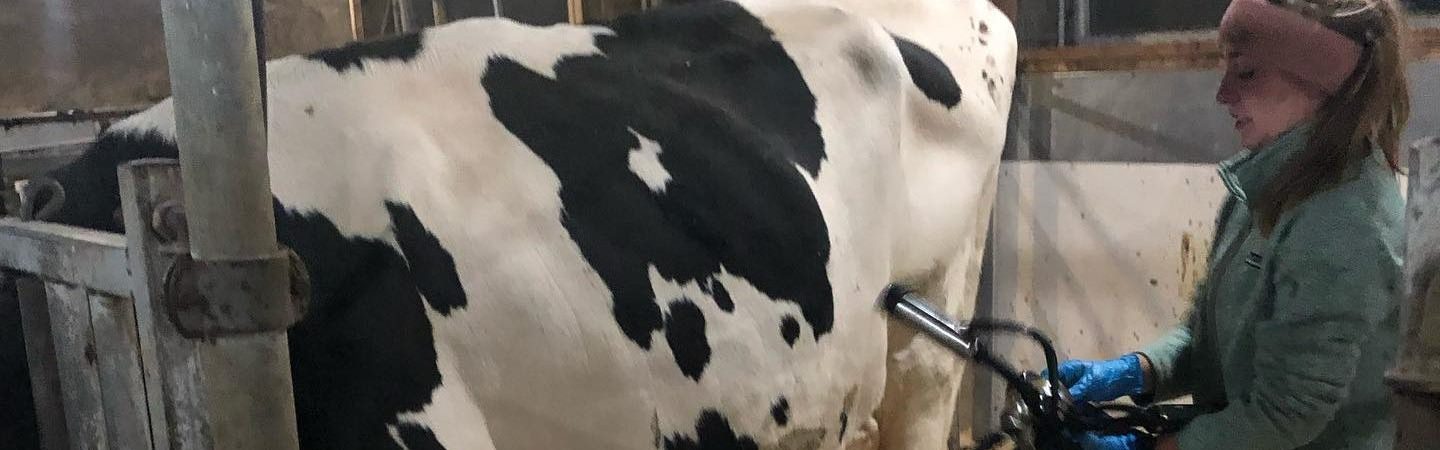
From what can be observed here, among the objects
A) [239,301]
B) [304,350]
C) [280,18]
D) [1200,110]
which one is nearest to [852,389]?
[304,350]

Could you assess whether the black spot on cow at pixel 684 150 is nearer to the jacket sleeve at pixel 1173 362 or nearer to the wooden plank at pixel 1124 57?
the jacket sleeve at pixel 1173 362

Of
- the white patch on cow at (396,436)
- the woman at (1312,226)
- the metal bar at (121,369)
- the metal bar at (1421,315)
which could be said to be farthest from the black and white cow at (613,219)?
the metal bar at (1421,315)

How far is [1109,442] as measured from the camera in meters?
1.29

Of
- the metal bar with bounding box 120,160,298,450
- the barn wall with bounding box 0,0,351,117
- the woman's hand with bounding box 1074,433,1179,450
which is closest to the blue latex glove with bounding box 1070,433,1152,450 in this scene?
the woman's hand with bounding box 1074,433,1179,450

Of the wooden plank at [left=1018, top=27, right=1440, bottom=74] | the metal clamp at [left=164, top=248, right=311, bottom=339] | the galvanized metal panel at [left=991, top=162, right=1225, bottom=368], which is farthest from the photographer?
the galvanized metal panel at [left=991, top=162, right=1225, bottom=368]

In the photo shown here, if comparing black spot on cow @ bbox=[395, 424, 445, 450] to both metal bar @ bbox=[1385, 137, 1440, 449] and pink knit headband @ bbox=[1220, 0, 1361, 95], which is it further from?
pink knit headband @ bbox=[1220, 0, 1361, 95]

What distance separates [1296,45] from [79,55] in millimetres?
1963

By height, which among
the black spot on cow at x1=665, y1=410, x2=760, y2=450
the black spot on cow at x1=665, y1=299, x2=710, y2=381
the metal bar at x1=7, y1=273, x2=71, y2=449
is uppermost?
the metal bar at x1=7, y1=273, x2=71, y2=449

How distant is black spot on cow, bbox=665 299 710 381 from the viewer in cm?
128

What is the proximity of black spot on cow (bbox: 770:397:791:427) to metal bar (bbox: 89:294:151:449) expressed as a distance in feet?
2.34

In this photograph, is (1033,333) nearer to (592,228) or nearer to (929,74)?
(592,228)

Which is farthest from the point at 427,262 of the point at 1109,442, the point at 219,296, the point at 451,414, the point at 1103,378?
the point at 1103,378

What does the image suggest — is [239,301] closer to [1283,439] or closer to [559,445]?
[559,445]

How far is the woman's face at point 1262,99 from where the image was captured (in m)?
1.24
